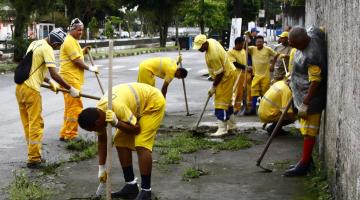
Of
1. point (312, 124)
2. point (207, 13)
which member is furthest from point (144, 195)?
point (207, 13)

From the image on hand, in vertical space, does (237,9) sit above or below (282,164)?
above

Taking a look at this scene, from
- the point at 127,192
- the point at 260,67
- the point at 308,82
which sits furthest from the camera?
the point at 260,67

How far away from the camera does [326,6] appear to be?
704cm

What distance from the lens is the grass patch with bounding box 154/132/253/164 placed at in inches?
329

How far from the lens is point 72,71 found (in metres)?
9.18

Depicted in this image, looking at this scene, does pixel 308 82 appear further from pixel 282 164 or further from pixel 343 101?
pixel 343 101

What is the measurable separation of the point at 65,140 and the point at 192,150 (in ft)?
7.01

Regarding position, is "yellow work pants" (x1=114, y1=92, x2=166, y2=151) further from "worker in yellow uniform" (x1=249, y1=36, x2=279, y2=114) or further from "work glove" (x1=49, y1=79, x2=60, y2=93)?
"worker in yellow uniform" (x1=249, y1=36, x2=279, y2=114)

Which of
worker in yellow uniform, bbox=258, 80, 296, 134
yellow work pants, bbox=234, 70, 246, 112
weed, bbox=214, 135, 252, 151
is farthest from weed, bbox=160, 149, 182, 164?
yellow work pants, bbox=234, 70, 246, 112

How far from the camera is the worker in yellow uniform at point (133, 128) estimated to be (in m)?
→ 5.56

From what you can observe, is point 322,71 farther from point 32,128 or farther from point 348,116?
point 32,128

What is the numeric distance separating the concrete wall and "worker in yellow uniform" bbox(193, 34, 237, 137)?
2453mm

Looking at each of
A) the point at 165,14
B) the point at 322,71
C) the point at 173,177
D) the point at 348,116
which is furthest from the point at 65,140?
the point at 165,14

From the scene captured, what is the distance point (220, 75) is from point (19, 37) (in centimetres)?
1865
